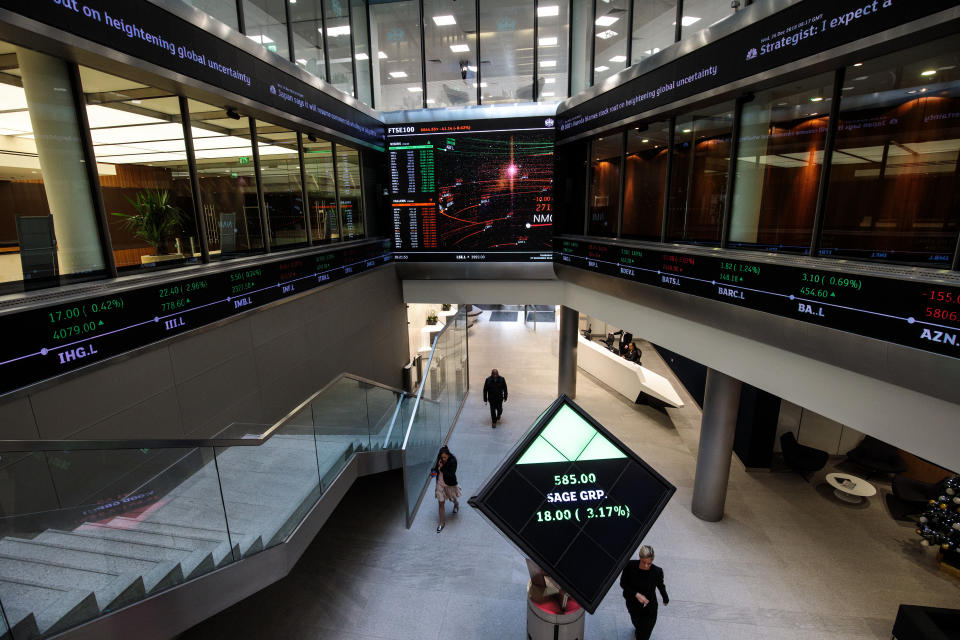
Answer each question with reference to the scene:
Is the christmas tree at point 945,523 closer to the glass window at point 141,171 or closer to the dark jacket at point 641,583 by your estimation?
the dark jacket at point 641,583

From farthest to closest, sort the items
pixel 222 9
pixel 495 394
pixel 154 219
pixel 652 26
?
pixel 495 394 → pixel 652 26 → pixel 222 9 → pixel 154 219

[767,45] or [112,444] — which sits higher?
[767,45]

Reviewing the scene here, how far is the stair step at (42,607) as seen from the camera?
236 cm

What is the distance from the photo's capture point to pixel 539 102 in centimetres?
888

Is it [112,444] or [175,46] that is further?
[175,46]

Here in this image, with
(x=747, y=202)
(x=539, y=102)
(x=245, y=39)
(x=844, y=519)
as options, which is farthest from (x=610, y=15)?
(x=844, y=519)

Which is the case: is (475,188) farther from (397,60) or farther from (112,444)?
(112,444)

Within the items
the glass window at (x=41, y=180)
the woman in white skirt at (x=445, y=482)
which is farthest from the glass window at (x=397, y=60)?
the woman in white skirt at (x=445, y=482)

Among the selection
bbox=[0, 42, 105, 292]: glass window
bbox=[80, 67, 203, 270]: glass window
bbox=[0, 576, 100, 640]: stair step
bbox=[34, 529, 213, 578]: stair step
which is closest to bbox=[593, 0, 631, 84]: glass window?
bbox=[80, 67, 203, 270]: glass window

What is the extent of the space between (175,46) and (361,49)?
559cm

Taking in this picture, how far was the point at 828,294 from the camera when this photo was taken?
13.0 feet

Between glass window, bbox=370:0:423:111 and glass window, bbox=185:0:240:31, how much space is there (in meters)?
4.37

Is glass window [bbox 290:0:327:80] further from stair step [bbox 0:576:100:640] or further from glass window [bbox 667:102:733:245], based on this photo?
stair step [bbox 0:576:100:640]


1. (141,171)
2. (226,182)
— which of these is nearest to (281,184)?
(226,182)
